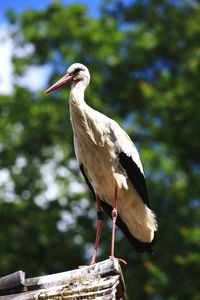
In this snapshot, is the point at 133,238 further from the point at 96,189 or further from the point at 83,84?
the point at 83,84

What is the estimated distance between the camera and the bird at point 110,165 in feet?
23.0

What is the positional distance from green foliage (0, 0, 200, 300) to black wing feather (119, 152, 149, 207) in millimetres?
9233

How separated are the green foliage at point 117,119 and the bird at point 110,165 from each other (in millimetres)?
9032

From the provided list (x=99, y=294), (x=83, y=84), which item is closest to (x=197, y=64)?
(x=83, y=84)

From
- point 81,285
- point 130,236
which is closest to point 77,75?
point 130,236

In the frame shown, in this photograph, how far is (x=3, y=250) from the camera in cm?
1955

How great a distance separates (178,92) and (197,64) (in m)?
1.24

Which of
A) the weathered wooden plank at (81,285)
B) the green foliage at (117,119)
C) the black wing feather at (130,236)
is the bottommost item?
the weathered wooden plank at (81,285)

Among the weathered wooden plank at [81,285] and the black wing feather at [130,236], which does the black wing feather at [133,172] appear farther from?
the weathered wooden plank at [81,285]

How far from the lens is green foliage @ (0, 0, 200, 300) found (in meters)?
18.6

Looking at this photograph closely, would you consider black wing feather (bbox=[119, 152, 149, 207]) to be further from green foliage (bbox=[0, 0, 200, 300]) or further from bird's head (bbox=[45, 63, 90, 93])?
green foliage (bbox=[0, 0, 200, 300])

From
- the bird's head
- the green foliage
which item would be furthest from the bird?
the green foliage

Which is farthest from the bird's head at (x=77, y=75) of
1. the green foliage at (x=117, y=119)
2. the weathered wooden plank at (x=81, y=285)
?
the green foliage at (x=117, y=119)

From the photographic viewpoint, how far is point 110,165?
703cm
